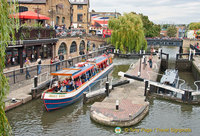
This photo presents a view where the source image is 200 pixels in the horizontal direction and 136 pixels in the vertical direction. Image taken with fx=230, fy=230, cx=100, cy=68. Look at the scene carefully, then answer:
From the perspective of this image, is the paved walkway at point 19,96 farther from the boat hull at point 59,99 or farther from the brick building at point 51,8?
the brick building at point 51,8

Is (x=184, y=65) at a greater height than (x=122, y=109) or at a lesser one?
greater

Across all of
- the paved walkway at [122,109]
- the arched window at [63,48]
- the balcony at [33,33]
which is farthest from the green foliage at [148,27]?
the paved walkway at [122,109]

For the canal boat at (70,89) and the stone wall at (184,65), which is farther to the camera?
the stone wall at (184,65)

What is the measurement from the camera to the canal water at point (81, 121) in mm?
13352

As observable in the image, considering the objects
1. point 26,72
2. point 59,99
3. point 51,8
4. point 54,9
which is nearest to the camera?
point 59,99

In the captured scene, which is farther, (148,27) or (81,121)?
(148,27)

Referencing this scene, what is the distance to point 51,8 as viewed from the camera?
3662cm

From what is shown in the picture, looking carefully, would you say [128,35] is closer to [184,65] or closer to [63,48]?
[184,65]

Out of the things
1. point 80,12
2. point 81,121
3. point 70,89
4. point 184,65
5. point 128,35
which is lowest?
point 81,121

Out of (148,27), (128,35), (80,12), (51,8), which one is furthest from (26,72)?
(148,27)

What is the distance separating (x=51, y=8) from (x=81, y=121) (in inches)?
1027

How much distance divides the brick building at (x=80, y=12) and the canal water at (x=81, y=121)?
43.5 meters

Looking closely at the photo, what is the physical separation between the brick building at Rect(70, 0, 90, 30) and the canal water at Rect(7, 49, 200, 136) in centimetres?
4347

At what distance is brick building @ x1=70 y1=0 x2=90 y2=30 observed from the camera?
191ft
